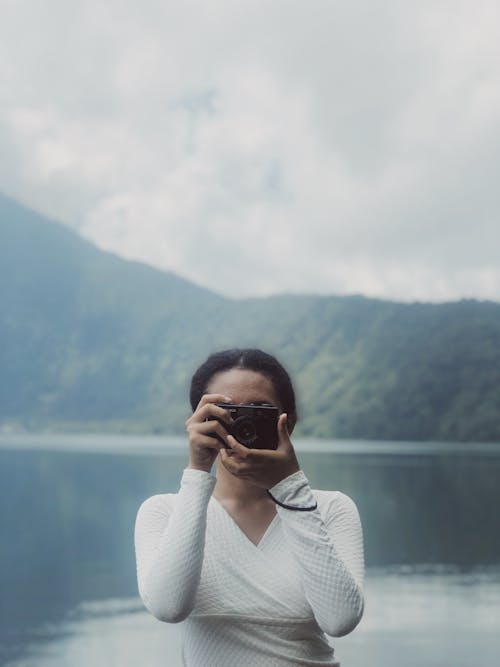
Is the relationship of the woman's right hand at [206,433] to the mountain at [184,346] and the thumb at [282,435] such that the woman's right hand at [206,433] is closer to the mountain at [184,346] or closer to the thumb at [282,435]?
the thumb at [282,435]

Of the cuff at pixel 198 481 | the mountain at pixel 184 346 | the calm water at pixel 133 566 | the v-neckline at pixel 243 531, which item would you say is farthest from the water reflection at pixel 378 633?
the mountain at pixel 184 346

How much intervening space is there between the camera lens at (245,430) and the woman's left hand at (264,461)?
12mm

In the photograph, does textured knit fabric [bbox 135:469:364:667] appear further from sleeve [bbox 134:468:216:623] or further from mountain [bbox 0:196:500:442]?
mountain [bbox 0:196:500:442]

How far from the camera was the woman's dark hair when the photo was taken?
1.58 m

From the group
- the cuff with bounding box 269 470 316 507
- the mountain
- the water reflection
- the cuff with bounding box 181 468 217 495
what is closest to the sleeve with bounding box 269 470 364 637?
the cuff with bounding box 269 470 316 507

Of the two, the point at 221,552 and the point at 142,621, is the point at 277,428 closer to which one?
the point at 221,552

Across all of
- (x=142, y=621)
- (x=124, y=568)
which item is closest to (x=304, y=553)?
(x=142, y=621)

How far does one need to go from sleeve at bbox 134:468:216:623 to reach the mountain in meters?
101

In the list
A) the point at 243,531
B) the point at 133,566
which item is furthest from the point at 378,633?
the point at 243,531

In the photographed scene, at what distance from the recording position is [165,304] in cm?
16075

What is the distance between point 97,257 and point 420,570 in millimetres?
157041

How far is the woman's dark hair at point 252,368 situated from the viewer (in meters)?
1.58

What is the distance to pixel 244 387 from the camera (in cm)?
156

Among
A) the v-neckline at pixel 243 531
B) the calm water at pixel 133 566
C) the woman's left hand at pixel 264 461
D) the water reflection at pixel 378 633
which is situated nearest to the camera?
the woman's left hand at pixel 264 461
